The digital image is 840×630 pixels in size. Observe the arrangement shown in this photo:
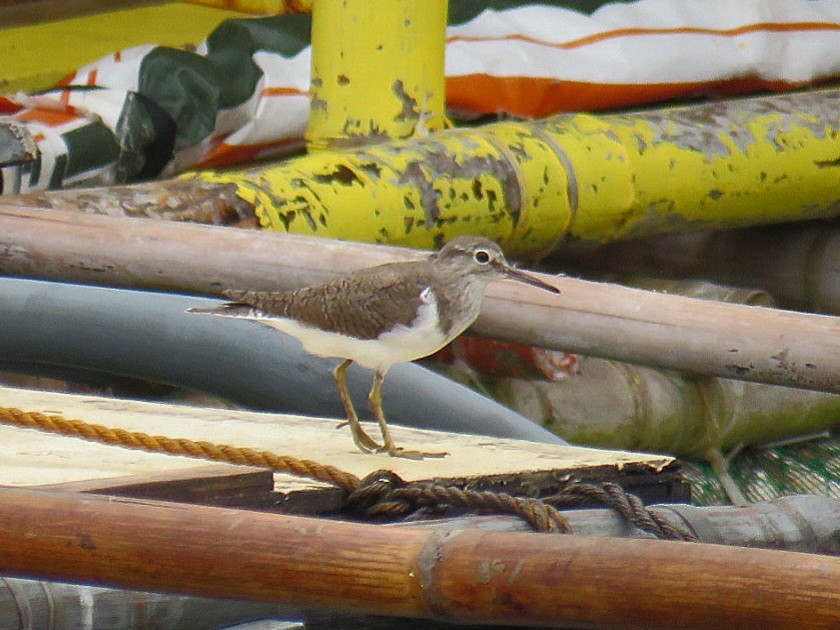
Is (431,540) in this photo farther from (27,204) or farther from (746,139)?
(746,139)

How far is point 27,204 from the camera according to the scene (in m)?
3.28

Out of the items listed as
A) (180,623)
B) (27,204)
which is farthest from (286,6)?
(180,623)

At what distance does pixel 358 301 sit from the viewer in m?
2.62

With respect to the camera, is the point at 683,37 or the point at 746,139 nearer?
the point at 746,139

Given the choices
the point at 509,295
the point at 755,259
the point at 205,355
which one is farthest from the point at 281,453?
the point at 755,259

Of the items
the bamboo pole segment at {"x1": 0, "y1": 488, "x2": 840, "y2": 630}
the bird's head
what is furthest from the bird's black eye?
the bamboo pole segment at {"x1": 0, "y1": 488, "x2": 840, "y2": 630}

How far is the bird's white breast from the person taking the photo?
266 cm

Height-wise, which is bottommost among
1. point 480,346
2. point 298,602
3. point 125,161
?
point 480,346

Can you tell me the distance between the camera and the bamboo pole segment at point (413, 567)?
134 cm

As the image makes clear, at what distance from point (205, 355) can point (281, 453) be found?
33.0 inches

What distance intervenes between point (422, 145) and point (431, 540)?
2454mm

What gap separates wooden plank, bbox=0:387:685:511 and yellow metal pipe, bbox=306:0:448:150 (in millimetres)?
1311

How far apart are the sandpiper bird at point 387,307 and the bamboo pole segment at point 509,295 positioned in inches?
1.8

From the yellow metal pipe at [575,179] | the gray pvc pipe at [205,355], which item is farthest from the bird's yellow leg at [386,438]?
the yellow metal pipe at [575,179]
